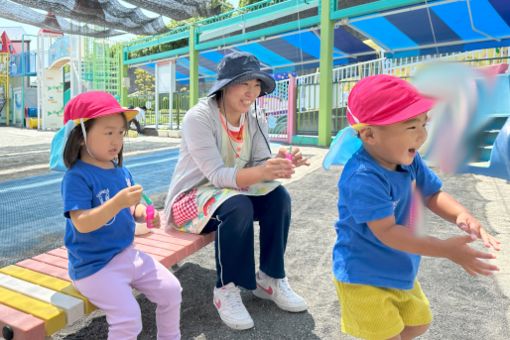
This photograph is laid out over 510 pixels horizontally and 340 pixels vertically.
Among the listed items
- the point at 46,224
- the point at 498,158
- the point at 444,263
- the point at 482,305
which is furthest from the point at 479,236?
the point at 46,224

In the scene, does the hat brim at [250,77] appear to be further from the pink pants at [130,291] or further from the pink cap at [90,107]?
the pink pants at [130,291]

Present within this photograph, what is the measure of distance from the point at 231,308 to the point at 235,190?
0.56 m

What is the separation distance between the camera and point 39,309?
1.50m

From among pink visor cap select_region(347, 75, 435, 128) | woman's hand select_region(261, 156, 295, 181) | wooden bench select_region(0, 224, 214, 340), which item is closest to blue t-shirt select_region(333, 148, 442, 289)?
pink visor cap select_region(347, 75, 435, 128)

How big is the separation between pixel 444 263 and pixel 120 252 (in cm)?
206

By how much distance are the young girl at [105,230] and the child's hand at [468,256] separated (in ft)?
3.38

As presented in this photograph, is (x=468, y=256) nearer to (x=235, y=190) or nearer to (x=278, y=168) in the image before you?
(x=278, y=168)

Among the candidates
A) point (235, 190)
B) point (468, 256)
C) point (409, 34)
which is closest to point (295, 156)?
point (235, 190)

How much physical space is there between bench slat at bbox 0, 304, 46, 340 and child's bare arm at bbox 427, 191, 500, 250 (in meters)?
1.37

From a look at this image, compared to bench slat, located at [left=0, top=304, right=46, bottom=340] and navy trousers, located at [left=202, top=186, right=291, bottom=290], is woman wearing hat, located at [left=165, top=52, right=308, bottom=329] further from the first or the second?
bench slat, located at [left=0, top=304, right=46, bottom=340]

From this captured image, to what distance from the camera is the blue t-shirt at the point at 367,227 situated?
1.36 meters

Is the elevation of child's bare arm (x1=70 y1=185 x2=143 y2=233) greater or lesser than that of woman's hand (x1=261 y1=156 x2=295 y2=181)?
lesser

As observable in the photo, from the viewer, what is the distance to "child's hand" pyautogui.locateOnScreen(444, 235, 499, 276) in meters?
1.10

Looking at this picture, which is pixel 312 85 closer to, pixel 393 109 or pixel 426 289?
pixel 426 289
